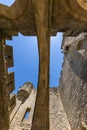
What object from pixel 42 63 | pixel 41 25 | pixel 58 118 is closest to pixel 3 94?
pixel 42 63

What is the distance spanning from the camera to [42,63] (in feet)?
11.1

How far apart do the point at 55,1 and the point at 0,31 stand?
183 centimetres

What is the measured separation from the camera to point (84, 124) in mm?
5102

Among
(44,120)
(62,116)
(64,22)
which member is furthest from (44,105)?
(62,116)

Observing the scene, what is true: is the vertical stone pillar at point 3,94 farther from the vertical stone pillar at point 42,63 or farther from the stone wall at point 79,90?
the stone wall at point 79,90

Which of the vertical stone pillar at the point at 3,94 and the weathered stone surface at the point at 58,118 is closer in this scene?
the vertical stone pillar at the point at 3,94

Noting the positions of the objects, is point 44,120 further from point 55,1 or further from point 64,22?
point 55,1

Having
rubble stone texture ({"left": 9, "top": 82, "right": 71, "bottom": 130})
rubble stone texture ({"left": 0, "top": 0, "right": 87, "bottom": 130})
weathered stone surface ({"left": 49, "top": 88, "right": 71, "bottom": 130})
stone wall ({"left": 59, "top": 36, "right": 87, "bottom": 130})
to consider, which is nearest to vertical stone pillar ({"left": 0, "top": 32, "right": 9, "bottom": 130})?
rubble stone texture ({"left": 0, "top": 0, "right": 87, "bottom": 130})

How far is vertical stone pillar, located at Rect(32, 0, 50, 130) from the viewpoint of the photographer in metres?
2.71

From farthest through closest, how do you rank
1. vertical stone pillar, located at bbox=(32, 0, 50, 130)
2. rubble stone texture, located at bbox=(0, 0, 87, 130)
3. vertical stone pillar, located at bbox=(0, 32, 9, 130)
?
vertical stone pillar, located at bbox=(0, 32, 9, 130) → rubble stone texture, located at bbox=(0, 0, 87, 130) → vertical stone pillar, located at bbox=(32, 0, 50, 130)

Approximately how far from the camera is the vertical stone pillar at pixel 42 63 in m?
2.71

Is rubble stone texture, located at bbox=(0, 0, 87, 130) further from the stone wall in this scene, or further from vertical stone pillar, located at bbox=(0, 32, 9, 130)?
the stone wall

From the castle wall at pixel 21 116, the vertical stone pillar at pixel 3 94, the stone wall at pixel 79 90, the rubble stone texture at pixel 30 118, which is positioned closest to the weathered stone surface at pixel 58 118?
the rubble stone texture at pixel 30 118

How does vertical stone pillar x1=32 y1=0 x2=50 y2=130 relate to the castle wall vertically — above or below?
above
